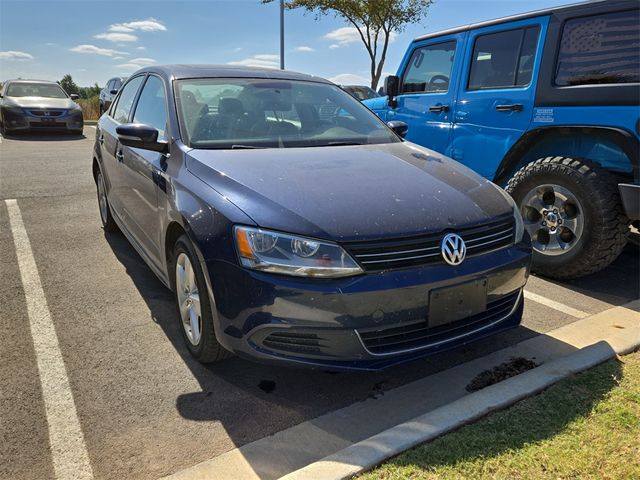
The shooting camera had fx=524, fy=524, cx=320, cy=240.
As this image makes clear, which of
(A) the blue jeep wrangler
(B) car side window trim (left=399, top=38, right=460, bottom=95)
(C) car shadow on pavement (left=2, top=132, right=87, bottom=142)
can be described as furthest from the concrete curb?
(C) car shadow on pavement (left=2, top=132, right=87, bottom=142)

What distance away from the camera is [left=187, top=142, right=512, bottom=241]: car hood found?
236 centimetres

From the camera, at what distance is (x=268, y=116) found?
349 cm

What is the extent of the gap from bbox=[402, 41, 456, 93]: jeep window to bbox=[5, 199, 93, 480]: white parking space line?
13.5ft

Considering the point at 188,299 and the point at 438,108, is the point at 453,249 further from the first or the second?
the point at 438,108

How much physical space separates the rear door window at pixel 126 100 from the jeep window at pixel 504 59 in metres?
3.04

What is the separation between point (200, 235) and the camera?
2521 mm

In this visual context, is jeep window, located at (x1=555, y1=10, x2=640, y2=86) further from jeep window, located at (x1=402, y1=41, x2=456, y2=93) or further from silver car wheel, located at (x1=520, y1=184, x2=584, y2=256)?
jeep window, located at (x1=402, y1=41, x2=456, y2=93)

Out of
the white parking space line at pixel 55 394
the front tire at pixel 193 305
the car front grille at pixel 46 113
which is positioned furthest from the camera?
the car front grille at pixel 46 113

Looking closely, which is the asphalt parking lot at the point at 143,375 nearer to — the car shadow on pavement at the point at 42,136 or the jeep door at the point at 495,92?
the jeep door at the point at 495,92

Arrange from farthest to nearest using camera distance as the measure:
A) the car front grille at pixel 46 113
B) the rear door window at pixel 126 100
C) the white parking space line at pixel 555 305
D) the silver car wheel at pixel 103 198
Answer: the car front grille at pixel 46 113, the silver car wheel at pixel 103 198, the rear door window at pixel 126 100, the white parking space line at pixel 555 305

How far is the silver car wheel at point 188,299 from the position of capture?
109 inches

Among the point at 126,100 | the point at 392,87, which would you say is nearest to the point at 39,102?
the point at 126,100

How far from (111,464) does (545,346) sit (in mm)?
2444

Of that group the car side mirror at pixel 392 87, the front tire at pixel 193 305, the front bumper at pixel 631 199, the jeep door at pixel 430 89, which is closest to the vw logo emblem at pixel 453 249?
the front tire at pixel 193 305
